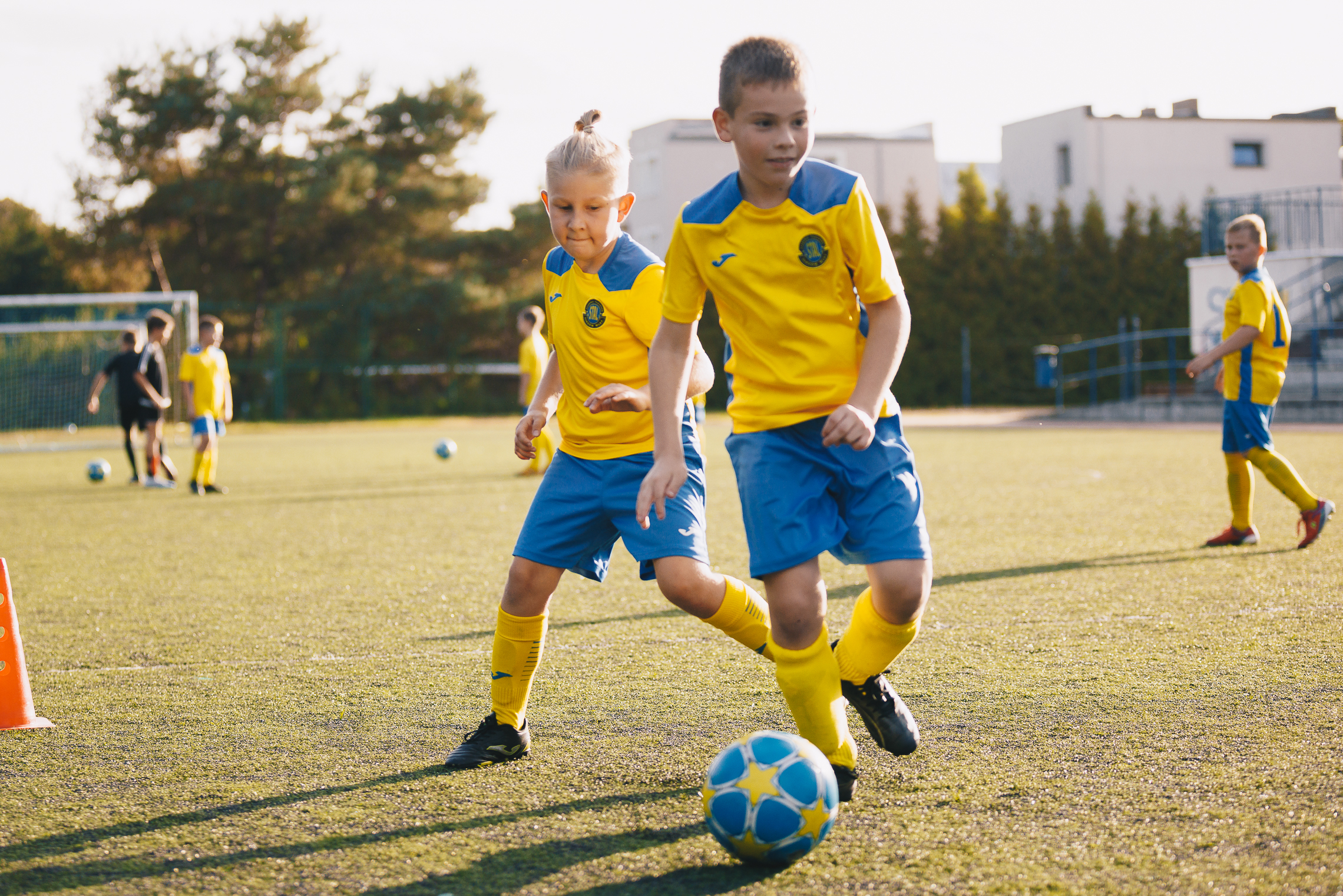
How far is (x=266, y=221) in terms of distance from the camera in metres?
34.6

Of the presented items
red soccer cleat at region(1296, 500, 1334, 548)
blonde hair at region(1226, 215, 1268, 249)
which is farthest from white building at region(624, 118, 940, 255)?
red soccer cleat at region(1296, 500, 1334, 548)

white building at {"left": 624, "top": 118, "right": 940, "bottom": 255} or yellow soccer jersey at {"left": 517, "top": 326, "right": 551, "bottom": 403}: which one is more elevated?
white building at {"left": 624, "top": 118, "right": 940, "bottom": 255}

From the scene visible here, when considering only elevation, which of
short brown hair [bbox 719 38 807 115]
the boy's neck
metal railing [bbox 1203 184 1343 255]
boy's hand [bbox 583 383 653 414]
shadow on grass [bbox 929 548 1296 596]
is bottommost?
shadow on grass [bbox 929 548 1296 596]

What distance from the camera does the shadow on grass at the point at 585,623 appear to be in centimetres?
538

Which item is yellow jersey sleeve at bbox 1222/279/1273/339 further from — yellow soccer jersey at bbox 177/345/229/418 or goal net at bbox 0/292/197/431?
goal net at bbox 0/292/197/431

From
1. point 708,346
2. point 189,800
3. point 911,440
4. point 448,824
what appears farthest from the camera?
point 708,346

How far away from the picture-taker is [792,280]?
3.00m

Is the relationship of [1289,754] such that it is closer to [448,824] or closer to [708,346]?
[448,824]

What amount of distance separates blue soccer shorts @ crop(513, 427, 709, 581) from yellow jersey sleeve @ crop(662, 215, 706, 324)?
57 cm

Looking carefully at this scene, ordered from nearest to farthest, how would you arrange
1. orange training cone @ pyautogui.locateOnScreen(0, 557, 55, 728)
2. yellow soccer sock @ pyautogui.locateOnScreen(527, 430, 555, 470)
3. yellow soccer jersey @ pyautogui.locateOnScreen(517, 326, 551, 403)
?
orange training cone @ pyautogui.locateOnScreen(0, 557, 55, 728)
yellow soccer sock @ pyautogui.locateOnScreen(527, 430, 555, 470)
yellow soccer jersey @ pyautogui.locateOnScreen(517, 326, 551, 403)

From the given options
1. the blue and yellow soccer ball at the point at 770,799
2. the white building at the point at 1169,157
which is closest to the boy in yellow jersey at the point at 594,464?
the blue and yellow soccer ball at the point at 770,799

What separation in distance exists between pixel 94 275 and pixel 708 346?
18.0 m

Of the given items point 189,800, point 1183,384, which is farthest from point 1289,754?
point 1183,384

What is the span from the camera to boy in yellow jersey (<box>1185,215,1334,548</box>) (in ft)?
23.6
